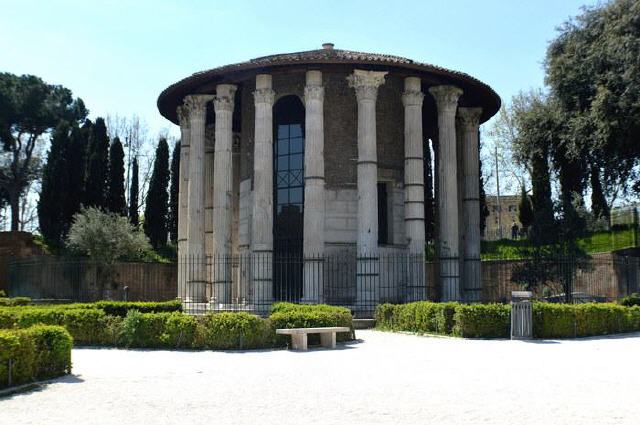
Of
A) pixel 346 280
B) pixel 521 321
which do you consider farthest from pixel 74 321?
pixel 346 280

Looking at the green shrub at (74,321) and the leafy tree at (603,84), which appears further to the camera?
the leafy tree at (603,84)

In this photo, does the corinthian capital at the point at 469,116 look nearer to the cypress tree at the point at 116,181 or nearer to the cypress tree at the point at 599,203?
the cypress tree at the point at 599,203

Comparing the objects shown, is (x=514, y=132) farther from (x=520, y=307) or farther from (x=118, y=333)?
(x=118, y=333)

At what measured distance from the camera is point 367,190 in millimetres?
23688

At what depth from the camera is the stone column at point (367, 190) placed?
23281 mm

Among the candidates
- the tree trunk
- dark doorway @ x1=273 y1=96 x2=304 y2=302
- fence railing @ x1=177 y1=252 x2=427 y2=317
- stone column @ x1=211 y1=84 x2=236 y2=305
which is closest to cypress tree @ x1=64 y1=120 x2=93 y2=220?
the tree trunk

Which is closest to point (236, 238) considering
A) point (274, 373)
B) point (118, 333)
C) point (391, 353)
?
point (118, 333)

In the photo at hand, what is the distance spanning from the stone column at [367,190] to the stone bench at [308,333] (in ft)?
23.8

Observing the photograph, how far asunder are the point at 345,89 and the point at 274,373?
15966mm

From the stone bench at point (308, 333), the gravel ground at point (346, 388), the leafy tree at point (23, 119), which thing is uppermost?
the leafy tree at point (23, 119)

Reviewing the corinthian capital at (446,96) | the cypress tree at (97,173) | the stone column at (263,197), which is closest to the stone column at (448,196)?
the corinthian capital at (446,96)

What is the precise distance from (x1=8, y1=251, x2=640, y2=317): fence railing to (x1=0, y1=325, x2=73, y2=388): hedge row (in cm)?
1220

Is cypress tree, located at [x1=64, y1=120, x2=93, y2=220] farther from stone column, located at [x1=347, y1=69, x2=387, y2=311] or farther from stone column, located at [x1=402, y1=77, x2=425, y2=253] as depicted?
stone column, located at [x1=402, y1=77, x2=425, y2=253]

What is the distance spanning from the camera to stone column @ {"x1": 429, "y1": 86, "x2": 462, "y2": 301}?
992 inches
